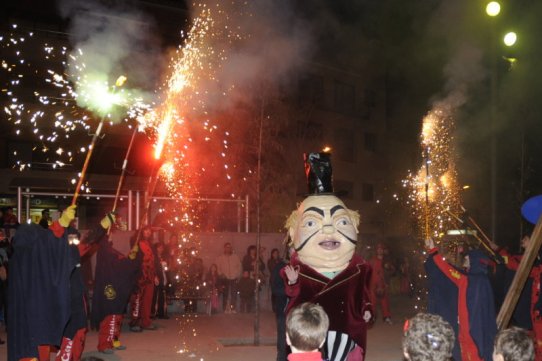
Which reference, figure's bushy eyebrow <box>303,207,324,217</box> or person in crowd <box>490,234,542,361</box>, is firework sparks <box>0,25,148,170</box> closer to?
figure's bushy eyebrow <box>303,207,324,217</box>

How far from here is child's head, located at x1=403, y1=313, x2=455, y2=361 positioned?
3189 millimetres

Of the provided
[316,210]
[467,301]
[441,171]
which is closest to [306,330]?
[467,301]

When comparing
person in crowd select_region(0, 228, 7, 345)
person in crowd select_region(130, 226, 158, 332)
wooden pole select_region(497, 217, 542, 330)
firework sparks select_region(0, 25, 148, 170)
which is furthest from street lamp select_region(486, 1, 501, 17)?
firework sparks select_region(0, 25, 148, 170)

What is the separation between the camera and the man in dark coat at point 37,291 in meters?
5.96

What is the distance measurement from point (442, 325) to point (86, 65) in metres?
9.24

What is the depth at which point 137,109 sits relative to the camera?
457 inches

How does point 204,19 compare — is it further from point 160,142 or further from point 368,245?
point 368,245

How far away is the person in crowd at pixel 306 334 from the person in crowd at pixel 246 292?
9971mm

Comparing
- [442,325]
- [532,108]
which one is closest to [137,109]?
[532,108]

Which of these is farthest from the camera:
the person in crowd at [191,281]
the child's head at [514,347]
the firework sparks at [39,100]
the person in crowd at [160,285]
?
the firework sparks at [39,100]

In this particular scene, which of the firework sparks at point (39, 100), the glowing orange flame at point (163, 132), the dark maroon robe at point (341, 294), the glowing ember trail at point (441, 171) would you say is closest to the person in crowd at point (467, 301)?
the dark maroon robe at point (341, 294)

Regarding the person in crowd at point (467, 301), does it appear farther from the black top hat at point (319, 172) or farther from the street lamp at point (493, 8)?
the street lamp at point (493, 8)

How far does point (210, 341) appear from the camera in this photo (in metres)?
9.85

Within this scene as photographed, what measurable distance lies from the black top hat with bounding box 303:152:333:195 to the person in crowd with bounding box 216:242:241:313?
6.73 m
